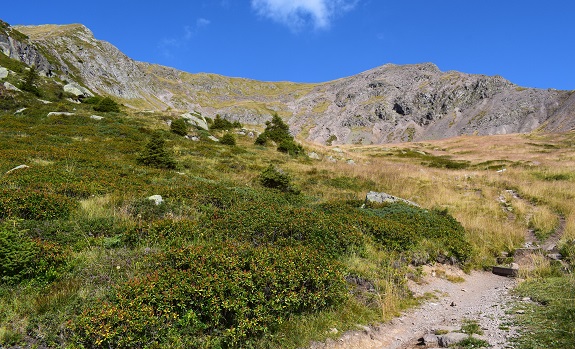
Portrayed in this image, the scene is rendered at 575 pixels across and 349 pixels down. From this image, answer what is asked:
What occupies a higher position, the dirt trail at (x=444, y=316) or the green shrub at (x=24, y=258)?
the green shrub at (x=24, y=258)

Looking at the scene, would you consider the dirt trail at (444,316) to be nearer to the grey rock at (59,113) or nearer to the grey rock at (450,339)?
the grey rock at (450,339)

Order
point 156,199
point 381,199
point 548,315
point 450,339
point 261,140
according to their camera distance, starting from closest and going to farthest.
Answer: point 450,339, point 548,315, point 156,199, point 381,199, point 261,140

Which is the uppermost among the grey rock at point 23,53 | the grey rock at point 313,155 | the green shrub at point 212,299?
the grey rock at point 23,53

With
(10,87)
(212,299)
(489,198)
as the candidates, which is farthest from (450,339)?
(10,87)

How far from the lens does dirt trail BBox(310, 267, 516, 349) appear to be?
5828 millimetres

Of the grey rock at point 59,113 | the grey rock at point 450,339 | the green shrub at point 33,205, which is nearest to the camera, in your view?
the grey rock at point 450,339

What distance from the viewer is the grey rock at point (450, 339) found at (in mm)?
5430

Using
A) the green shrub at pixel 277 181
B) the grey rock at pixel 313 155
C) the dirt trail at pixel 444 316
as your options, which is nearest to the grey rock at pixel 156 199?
the green shrub at pixel 277 181

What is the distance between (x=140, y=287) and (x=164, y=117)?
36.7 meters

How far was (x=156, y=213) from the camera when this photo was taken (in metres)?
10.4

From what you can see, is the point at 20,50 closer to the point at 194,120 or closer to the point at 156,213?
the point at 194,120

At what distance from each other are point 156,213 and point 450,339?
8.70m

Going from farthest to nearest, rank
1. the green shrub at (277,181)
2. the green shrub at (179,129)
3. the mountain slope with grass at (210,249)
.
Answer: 1. the green shrub at (179,129)
2. the green shrub at (277,181)
3. the mountain slope with grass at (210,249)

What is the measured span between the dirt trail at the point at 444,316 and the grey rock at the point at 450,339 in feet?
1.27
